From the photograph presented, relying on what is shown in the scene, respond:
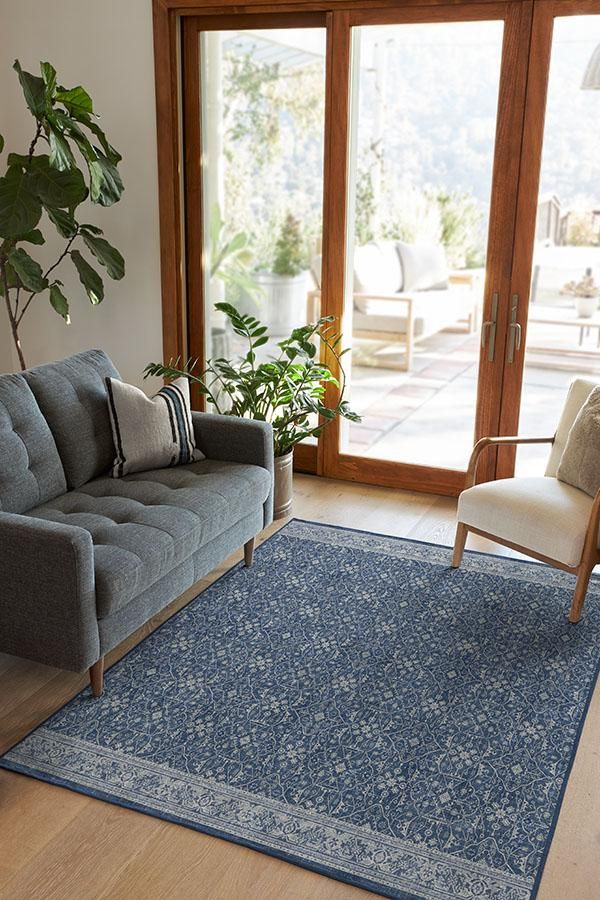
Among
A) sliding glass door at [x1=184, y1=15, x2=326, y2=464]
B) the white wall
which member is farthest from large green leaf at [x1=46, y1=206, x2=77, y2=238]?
sliding glass door at [x1=184, y1=15, x2=326, y2=464]

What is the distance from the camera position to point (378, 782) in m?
2.68

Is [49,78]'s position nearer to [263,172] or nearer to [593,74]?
[263,172]

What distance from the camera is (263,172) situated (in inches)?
194

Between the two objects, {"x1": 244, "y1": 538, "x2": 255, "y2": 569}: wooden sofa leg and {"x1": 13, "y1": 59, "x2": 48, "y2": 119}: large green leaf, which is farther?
{"x1": 13, "y1": 59, "x2": 48, "y2": 119}: large green leaf

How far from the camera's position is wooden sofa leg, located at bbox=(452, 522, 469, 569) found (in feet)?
13.1

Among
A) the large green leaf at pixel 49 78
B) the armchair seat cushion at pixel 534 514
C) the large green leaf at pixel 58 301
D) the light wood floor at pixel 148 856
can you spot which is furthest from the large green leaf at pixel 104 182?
the light wood floor at pixel 148 856

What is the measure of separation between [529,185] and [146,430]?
7.05 feet

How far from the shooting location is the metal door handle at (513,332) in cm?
457

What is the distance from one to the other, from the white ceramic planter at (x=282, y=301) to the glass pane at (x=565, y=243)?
121 centimetres

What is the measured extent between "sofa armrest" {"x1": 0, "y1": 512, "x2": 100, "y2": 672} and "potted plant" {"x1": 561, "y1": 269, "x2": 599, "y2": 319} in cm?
276

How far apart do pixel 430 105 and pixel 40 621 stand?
10.2ft

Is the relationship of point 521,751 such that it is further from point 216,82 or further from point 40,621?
point 216,82

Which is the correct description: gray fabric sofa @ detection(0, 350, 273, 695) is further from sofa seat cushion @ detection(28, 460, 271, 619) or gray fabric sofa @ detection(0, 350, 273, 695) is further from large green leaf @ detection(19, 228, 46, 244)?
large green leaf @ detection(19, 228, 46, 244)

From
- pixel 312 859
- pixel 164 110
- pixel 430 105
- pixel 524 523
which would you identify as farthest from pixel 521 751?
pixel 164 110
